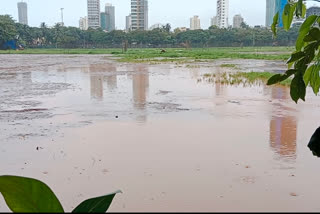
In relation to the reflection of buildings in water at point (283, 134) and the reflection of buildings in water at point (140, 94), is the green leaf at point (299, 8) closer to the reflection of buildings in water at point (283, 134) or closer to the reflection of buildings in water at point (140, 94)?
the reflection of buildings in water at point (283, 134)

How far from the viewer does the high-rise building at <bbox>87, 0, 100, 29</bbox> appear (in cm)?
10438

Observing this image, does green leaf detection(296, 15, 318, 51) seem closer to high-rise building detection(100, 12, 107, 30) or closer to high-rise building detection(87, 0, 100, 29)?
high-rise building detection(87, 0, 100, 29)

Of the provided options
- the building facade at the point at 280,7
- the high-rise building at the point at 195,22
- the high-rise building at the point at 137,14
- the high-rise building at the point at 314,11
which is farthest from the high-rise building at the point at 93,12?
the high-rise building at the point at 314,11

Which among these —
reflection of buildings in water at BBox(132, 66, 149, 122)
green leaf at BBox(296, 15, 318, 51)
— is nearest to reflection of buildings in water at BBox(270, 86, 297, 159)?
reflection of buildings in water at BBox(132, 66, 149, 122)

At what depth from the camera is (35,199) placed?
0.40 metres

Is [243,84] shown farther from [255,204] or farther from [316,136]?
[316,136]

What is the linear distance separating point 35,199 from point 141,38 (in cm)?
6130

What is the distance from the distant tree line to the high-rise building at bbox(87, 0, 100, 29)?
4127cm

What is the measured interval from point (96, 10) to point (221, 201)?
4242 inches

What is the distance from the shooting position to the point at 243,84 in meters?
13.0

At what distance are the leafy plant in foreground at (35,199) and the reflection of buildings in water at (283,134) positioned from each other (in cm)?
482

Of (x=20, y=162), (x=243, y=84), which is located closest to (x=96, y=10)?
(x=243, y=84)

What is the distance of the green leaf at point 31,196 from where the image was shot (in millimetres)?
398

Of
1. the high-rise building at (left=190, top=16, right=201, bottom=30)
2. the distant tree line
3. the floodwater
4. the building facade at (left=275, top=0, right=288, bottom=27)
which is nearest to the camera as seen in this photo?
the building facade at (left=275, top=0, right=288, bottom=27)
